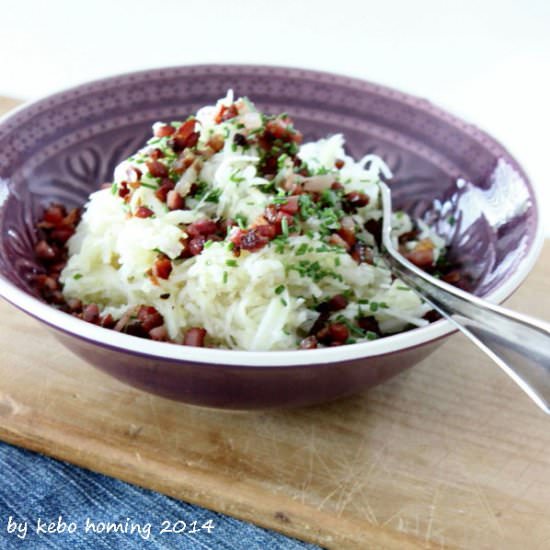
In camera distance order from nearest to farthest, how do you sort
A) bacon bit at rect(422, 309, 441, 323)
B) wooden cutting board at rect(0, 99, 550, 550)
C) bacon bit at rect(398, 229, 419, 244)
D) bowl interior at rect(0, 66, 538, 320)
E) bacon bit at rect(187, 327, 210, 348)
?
wooden cutting board at rect(0, 99, 550, 550) < bacon bit at rect(187, 327, 210, 348) < bacon bit at rect(422, 309, 441, 323) < bowl interior at rect(0, 66, 538, 320) < bacon bit at rect(398, 229, 419, 244)

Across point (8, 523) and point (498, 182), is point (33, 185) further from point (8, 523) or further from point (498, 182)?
point (498, 182)

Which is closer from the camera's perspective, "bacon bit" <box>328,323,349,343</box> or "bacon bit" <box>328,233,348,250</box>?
"bacon bit" <box>328,323,349,343</box>

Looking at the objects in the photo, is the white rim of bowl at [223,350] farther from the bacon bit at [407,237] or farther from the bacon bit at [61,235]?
the bacon bit at [407,237]

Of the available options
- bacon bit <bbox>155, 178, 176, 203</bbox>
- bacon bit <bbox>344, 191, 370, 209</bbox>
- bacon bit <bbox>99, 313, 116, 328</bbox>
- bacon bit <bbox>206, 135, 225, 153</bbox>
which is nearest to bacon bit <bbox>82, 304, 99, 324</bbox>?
bacon bit <bbox>99, 313, 116, 328</bbox>

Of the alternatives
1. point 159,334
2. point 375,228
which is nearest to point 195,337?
point 159,334

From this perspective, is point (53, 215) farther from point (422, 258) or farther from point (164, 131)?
point (422, 258)

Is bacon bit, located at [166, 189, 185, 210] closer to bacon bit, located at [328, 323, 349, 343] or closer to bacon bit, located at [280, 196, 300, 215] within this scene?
bacon bit, located at [280, 196, 300, 215]

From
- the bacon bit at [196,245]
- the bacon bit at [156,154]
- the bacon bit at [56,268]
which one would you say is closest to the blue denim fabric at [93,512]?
the bacon bit at [56,268]
